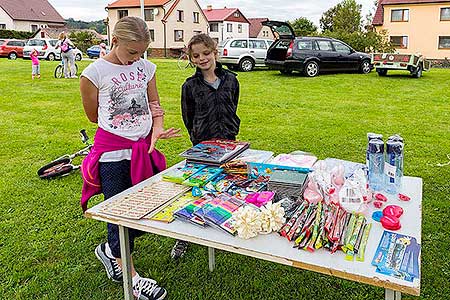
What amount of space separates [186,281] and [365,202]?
125 centimetres

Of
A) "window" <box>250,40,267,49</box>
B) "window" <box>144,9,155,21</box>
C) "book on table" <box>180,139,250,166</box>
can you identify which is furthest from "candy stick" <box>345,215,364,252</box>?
"window" <box>144,9,155,21</box>

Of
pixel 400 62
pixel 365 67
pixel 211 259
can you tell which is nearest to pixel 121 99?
pixel 211 259

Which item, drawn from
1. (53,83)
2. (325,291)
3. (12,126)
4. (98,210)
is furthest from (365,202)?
(53,83)

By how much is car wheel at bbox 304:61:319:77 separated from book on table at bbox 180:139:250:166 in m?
10.2

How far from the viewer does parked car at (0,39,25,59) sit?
877 inches

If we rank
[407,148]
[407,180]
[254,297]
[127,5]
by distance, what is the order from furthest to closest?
[127,5]
[407,148]
[254,297]
[407,180]

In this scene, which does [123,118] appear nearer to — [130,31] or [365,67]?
[130,31]

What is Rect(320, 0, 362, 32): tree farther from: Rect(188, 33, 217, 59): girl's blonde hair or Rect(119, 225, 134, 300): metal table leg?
Rect(119, 225, 134, 300): metal table leg

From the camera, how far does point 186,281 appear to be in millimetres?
2492

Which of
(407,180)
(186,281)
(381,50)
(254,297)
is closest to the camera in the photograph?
(407,180)

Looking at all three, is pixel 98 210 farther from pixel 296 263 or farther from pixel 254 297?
pixel 254 297

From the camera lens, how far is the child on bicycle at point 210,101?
2686mm

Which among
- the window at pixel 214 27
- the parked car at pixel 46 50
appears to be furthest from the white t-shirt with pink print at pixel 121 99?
the window at pixel 214 27

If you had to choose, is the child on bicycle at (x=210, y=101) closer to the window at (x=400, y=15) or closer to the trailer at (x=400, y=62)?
the trailer at (x=400, y=62)
